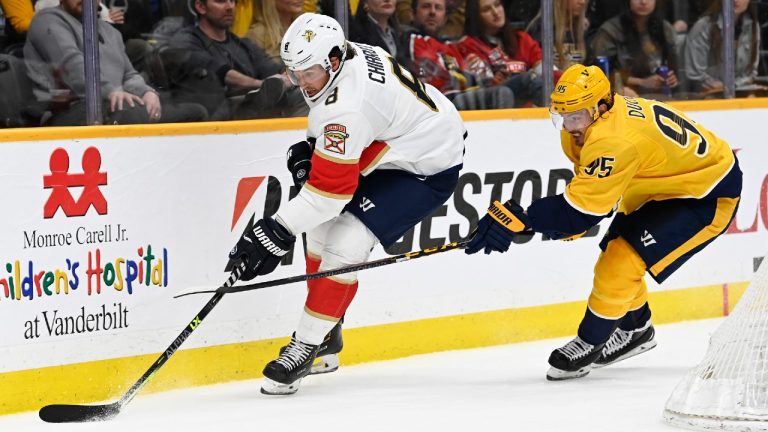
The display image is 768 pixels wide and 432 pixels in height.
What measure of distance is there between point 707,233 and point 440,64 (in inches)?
55.3

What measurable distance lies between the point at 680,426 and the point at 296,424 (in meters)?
1.07

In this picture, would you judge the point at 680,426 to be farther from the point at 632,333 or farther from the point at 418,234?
the point at 418,234

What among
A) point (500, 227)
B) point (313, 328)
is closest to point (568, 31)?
point (500, 227)

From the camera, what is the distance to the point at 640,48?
6.01 metres

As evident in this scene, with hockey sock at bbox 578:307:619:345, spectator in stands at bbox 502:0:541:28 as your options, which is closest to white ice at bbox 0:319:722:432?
hockey sock at bbox 578:307:619:345

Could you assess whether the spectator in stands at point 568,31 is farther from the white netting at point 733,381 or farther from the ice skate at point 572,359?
the white netting at point 733,381

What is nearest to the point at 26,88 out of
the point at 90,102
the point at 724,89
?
the point at 90,102

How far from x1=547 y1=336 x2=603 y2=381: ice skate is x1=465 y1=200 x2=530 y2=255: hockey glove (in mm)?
584

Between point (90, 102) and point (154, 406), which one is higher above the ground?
point (90, 102)

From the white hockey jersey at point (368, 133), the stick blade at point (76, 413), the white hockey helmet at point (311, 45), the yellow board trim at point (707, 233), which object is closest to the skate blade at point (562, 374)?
the yellow board trim at point (707, 233)

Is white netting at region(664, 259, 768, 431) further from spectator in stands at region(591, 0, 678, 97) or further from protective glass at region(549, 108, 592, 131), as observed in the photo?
spectator in stands at region(591, 0, 678, 97)

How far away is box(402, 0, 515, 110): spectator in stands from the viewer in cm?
530

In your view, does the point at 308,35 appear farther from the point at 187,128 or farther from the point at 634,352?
the point at 634,352

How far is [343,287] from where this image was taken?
14.1ft
